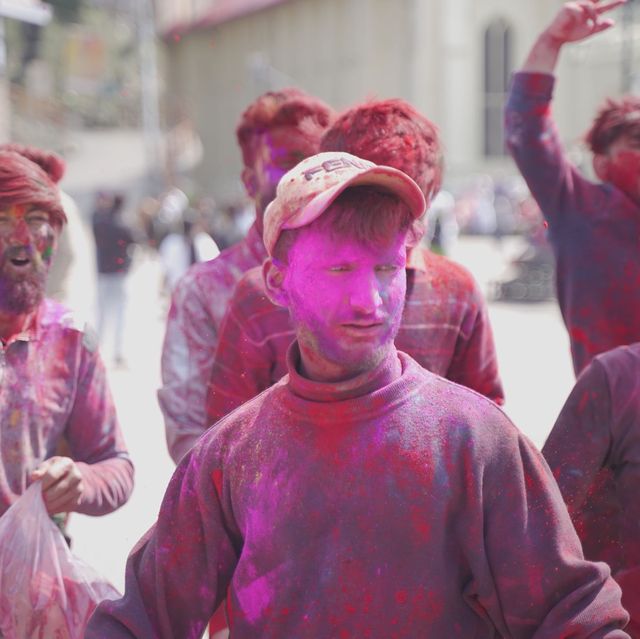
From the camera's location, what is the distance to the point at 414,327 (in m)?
3.17

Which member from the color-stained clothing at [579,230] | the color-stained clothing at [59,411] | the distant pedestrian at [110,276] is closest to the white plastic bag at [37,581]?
the color-stained clothing at [59,411]

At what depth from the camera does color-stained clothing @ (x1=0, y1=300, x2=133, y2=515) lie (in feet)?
10.5

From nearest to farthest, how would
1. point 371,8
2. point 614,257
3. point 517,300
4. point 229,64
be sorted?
1. point 614,257
2. point 517,300
3. point 371,8
4. point 229,64

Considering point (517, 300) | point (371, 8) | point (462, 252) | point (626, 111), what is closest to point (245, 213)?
point (517, 300)

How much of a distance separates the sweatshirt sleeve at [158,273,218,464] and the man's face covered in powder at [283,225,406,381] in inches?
64.3

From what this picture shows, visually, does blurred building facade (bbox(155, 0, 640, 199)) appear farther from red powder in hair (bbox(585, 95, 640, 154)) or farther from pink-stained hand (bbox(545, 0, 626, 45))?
pink-stained hand (bbox(545, 0, 626, 45))

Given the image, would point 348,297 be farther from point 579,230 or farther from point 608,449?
point 579,230

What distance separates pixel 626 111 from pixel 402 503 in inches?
88.0

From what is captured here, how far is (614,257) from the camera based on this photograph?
12.8ft

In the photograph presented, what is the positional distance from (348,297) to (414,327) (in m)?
1.00

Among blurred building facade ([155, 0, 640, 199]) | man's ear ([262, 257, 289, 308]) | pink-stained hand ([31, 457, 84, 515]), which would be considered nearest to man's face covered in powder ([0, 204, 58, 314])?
pink-stained hand ([31, 457, 84, 515])

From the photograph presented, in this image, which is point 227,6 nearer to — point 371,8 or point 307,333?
point 371,8

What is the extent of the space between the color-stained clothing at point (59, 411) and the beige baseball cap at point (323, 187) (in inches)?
46.1

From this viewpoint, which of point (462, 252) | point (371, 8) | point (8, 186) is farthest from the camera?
point (371, 8)
